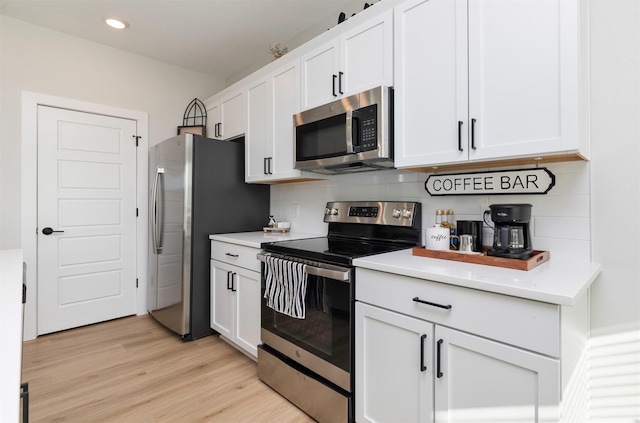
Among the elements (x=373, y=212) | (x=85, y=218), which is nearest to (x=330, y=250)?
(x=373, y=212)

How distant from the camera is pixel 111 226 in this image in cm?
322

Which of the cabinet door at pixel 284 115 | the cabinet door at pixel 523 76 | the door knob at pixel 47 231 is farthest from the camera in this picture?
the door knob at pixel 47 231

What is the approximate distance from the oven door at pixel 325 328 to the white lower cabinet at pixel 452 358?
7 cm

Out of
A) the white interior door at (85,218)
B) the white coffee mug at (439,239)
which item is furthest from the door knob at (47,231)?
the white coffee mug at (439,239)

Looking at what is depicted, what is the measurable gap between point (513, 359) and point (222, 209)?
2.41 meters

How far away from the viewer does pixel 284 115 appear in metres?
2.48

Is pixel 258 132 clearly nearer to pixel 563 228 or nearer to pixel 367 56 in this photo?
pixel 367 56

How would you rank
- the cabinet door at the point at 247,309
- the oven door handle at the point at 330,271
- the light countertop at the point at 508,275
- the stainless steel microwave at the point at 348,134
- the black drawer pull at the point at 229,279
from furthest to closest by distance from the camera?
the black drawer pull at the point at 229,279
the cabinet door at the point at 247,309
the stainless steel microwave at the point at 348,134
the oven door handle at the point at 330,271
the light countertop at the point at 508,275

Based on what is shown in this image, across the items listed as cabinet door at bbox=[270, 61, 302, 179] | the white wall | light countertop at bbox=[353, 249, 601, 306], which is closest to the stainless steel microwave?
cabinet door at bbox=[270, 61, 302, 179]

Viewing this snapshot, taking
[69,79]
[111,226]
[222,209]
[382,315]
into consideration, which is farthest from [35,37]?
[382,315]

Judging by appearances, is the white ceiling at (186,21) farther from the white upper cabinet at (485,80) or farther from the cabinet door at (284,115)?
the white upper cabinet at (485,80)

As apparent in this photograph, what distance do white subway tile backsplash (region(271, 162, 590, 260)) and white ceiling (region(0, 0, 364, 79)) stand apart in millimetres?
1322

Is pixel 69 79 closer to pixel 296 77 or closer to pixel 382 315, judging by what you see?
pixel 296 77

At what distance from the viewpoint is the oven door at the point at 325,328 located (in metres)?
1.59
